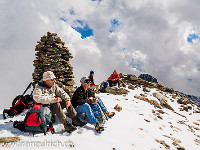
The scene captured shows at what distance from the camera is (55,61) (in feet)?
34.9

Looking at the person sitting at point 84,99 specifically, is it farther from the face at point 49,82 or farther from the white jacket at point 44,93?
the face at point 49,82

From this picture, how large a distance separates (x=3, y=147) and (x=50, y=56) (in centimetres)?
816

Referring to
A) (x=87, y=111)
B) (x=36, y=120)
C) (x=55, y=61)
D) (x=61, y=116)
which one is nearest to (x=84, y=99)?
(x=87, y=111)

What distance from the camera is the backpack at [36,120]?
4.34 meters

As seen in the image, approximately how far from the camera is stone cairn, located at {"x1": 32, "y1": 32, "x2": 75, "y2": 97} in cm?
1017

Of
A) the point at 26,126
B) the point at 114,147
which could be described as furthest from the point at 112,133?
the point at 26,126

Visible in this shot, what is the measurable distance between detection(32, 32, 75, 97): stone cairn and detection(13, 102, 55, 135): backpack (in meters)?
5.69

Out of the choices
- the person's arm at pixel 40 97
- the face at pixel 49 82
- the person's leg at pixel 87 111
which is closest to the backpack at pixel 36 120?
the person's arm at pixel 40 97

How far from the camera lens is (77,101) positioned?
5598mm

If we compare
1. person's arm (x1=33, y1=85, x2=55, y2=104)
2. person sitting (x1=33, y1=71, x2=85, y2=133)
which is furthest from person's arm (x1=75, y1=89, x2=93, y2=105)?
person's arm (x1=33, y1=85, x2=55, y2=104)

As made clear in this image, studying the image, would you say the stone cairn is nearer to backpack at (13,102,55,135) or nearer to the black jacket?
the black jacket

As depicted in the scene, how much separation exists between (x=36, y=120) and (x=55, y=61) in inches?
284

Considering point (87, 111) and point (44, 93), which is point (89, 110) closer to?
point (87, 111)

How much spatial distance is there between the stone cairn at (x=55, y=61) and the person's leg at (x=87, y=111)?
500 cm
